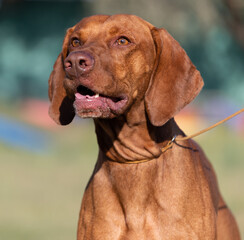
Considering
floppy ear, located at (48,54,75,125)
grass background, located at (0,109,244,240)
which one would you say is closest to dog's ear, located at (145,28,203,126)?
floppy ear, located at (48,54,75,125)

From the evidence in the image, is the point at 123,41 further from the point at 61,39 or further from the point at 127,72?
the point at 61,39

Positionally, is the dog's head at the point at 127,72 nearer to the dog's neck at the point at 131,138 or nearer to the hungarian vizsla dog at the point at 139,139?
the hungarian vizsla dog at the point at 139,139

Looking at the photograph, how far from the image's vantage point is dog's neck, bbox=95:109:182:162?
455 cm

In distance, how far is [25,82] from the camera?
23.3 metres

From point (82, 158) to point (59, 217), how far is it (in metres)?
4.48

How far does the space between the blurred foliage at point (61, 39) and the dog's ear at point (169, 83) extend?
1743cm

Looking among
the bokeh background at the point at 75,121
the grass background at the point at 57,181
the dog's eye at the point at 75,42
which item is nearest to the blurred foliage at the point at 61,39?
the bokeh background at the point at 75,121

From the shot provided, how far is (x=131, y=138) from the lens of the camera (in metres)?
4.61

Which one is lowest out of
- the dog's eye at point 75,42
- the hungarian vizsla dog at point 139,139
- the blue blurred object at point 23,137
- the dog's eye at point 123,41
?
the hungarian vizsla dog at point 139,139

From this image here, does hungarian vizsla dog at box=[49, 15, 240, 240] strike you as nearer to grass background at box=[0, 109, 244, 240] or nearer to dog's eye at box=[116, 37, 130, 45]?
dog's eye at box=[116, 37, 130, 45]

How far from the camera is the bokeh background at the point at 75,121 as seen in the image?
9391mm

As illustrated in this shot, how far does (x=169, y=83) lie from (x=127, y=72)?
1.11 feet

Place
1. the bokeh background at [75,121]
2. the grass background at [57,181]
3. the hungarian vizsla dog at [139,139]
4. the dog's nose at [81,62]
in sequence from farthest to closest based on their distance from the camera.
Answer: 1. the bokeh background at [75,121]
2. the grass background at [57,181]
3. the hungarian vizsla dog at [139,139]
4. the dog's nose at [81,62]

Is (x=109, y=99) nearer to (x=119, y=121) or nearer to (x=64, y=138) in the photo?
(x=119, y=121)
